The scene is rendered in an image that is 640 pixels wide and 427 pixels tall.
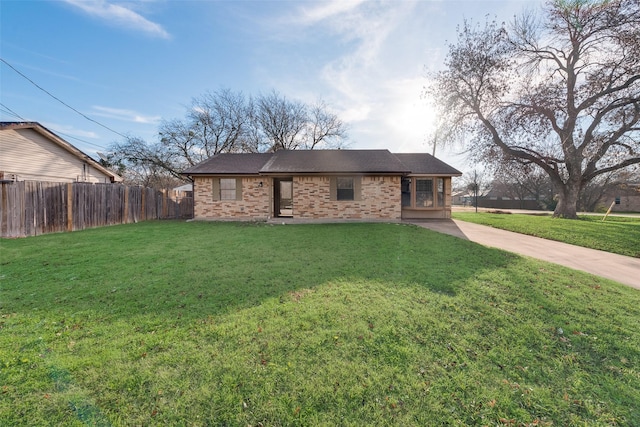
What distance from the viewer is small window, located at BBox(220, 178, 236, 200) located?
14.0 m

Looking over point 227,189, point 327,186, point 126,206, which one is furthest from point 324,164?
point 126,206

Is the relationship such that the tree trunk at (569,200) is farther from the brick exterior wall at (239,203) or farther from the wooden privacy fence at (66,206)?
the wooden privacy fence at (66,206)

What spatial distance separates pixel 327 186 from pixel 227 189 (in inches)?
224

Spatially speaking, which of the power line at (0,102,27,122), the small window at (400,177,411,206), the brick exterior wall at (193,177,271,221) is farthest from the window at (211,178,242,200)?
the power line at (0,102,27,122)

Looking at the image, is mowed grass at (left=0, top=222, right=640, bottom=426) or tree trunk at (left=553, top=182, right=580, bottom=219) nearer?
mowed grass at (left=0, top=222, right=640, bottom=426)

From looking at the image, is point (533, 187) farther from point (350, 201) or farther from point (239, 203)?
point (239, 203)

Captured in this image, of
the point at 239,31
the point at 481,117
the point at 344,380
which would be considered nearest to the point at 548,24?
the point at 481,117

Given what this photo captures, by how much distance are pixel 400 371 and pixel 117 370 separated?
2.68m

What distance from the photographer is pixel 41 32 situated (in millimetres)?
10469

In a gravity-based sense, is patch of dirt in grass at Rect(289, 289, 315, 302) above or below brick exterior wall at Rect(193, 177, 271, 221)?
below

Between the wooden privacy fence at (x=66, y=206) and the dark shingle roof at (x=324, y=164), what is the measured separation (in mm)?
3375

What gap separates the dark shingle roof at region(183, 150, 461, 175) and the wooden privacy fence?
3375 millimetres

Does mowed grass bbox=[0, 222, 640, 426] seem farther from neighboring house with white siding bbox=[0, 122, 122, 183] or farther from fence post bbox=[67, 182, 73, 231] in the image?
neighboring house with white siding bbox=[0, 122, 122, 183]

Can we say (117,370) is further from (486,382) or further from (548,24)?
(548,24)
